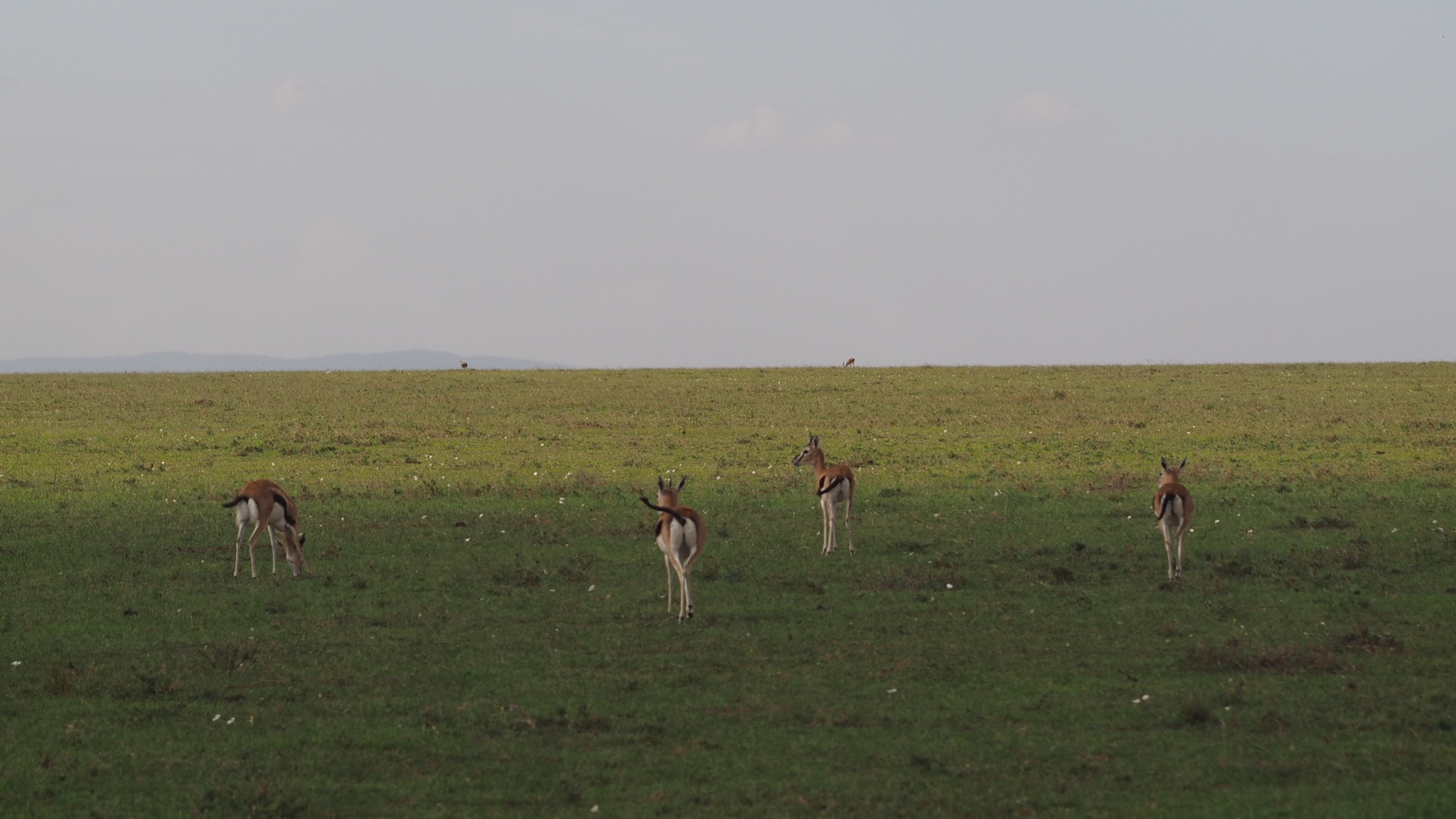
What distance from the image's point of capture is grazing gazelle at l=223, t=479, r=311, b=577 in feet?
58.6

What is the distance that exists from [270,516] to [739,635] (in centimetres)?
710

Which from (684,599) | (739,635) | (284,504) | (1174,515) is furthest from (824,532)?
(284,504)

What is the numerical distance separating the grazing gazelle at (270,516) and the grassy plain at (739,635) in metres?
0.43

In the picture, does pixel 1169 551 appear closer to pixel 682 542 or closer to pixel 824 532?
pixel 824 532

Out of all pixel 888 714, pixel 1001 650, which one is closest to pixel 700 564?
pixel 1001 650

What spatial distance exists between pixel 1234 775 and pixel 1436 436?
25.6 meters

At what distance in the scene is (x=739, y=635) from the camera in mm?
14641

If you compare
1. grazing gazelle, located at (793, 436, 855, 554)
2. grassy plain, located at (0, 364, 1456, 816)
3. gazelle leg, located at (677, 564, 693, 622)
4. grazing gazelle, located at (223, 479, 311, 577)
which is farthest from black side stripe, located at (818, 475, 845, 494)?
grazing gazelle, located at (223, 479, 311, 577)

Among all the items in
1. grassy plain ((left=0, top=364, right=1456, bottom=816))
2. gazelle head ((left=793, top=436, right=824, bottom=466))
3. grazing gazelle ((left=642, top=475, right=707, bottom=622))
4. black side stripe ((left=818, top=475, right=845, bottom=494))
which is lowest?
grassy plain ((left=0, top=364, right=1456, bottom=816))

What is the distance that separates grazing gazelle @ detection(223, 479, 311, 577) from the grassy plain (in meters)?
0.43

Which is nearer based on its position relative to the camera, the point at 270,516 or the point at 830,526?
the point at 270,516

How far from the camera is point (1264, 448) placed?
102 feet

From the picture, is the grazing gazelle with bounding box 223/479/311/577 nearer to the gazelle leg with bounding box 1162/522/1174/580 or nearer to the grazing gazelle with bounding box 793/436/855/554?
the grazing gazelle with bounding box 793/436/855/554

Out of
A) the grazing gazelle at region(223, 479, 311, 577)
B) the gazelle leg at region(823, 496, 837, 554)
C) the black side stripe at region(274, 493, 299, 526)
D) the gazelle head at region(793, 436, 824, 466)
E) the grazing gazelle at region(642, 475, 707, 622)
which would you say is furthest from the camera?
the gazelle head at region(793, 436, 824, 466)
